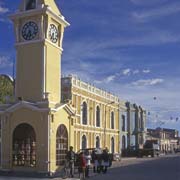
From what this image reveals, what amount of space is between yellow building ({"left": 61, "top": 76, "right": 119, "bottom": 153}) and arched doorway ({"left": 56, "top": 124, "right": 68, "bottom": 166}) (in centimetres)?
2237

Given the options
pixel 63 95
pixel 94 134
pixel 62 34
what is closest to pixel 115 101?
pixel 94 134

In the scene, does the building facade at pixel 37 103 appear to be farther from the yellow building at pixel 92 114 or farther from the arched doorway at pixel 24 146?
the yellow building at pixel 92 114

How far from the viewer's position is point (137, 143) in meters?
100

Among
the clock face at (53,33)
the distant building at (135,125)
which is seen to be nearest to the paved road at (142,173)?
the clock face at (53,33)

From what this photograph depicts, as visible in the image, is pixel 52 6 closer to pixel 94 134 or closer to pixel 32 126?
pixel 32 126

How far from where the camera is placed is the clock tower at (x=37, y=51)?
111ft

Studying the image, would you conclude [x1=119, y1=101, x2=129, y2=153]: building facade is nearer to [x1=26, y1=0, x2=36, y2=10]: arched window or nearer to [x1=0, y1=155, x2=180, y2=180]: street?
[x1=0, y1=155, x2=180, y2=180]: street

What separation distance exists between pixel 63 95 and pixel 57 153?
29.6m

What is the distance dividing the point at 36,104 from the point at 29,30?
5.70 meters

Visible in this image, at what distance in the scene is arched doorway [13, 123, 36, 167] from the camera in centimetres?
3303

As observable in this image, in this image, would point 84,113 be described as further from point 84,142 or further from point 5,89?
point 5,89

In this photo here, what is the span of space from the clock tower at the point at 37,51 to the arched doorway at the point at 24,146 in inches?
85.3

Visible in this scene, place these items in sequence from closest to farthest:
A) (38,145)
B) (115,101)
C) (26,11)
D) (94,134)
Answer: (38,145)
(26,11)
(94,134)
(115,101)

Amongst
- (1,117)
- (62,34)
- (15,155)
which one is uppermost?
(62,34)
